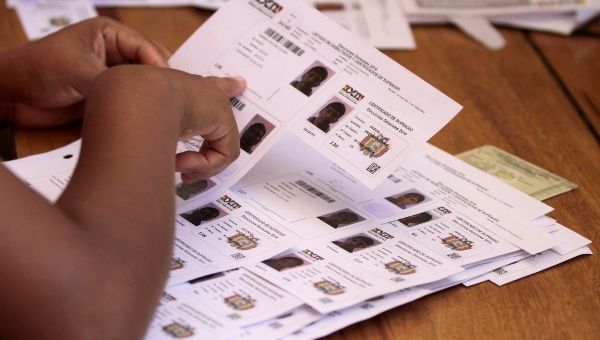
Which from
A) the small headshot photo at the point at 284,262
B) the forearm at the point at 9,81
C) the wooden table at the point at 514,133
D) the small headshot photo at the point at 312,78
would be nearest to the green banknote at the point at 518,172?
the wooden table at the point at 514,133

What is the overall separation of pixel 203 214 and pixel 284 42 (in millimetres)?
234

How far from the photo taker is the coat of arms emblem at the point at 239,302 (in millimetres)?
754

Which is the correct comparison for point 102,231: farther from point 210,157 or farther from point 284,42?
point 284,42

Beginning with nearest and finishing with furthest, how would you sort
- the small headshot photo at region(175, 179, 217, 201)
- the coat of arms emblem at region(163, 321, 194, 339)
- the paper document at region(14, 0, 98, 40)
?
the coat of arms emblem at region(163, 321, 194, 339)
the small headshot photo at region(175, 179, 217, 201)
the paper document at region(14, 0, 98, 40)

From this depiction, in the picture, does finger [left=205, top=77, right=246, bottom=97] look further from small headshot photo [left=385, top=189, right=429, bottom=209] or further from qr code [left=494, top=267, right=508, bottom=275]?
qr code [left=494, top=267, right=508, bottom=275]

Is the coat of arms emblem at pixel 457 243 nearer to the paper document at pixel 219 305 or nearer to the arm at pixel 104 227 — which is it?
the paper document at pixel 219 305

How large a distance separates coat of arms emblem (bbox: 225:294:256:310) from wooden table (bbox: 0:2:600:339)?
82 mm

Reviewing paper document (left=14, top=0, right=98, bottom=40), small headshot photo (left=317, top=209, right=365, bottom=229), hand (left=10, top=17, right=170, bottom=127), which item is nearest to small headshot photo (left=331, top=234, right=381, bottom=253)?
small headshot photo (left=317, top=209, right=365, bottom=229)

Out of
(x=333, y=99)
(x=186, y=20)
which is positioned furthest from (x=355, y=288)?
(x=186, y=20)

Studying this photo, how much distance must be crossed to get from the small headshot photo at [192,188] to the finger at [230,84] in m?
0.10

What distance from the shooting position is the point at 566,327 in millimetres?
802

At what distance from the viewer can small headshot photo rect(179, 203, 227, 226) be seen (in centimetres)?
88

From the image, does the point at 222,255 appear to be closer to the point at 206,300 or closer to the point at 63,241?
the point at 206,300

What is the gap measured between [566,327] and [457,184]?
9.6 inches
